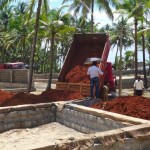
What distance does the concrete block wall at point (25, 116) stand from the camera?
34.0 ft

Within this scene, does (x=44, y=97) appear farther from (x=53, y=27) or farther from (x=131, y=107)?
(x=53, y=27)

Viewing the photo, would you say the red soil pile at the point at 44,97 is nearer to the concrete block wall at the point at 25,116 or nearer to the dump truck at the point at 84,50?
the dump truck at the point at 84,50

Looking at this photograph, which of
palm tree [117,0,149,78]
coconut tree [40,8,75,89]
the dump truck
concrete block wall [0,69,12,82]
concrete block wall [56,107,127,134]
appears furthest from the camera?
concrete block wall [0,69,12,82]

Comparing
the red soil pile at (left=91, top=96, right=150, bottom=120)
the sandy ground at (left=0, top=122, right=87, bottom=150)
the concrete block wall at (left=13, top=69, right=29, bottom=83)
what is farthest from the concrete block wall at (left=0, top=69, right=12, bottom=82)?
the red soil pile at (left=91, top=96, right=150, bottom=120)

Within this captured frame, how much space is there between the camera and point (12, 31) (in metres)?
41.7

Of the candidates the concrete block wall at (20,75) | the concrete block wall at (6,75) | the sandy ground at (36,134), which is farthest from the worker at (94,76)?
the concrete block wall at (6,75)

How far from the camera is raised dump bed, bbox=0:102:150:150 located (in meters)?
6.53

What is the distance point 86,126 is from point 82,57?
6770 millimetres

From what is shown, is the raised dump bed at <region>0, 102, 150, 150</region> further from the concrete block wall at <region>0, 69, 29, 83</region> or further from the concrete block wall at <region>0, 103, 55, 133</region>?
the concrete block wall at <region>0, 69, 29, 83</region>

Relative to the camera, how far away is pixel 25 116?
35.4 ft

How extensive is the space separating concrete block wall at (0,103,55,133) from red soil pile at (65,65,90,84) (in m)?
3.57

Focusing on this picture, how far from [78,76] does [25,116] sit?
4743mm

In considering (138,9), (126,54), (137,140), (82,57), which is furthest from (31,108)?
(126,54)

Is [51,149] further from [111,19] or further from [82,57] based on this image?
[111,19]
